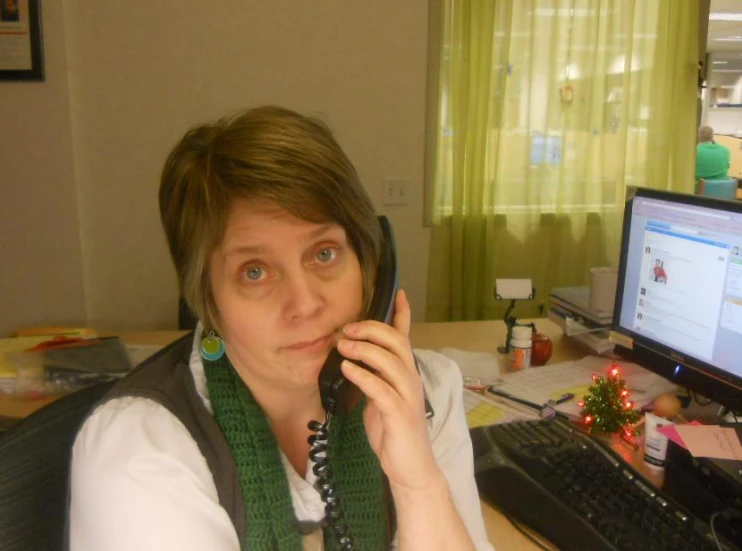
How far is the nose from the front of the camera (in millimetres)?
940

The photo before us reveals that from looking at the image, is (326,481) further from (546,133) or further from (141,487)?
(546,133)

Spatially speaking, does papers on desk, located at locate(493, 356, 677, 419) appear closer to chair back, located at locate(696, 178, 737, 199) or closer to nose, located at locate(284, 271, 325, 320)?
nose, located at locate(284, 271, 325, 320)

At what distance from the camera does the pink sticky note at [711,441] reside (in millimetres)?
1165

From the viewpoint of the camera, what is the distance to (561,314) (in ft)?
6.88

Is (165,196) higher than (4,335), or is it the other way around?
(165,196)

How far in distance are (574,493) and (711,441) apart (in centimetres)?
27

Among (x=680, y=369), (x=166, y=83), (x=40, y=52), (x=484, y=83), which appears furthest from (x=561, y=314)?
(x=40, y=52)

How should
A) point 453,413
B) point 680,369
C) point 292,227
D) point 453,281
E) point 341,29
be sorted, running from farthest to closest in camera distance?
point 453,281 < point 341,29 < point 680,369 < point 453,413 < point 292,227

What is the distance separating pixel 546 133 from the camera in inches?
114

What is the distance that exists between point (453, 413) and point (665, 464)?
0.39 meters

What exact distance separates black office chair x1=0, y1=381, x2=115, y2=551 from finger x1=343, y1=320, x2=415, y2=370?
37 cm

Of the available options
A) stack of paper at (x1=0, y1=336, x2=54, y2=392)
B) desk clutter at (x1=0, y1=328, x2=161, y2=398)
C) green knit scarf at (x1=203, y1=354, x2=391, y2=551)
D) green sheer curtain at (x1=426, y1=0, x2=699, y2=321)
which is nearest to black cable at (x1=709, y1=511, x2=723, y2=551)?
green knit scarf at (x1=203, y1=354, x2=391, y2=551)

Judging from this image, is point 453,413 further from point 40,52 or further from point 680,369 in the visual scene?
point 40,52

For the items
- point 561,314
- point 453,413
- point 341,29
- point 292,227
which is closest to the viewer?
point 292,227
